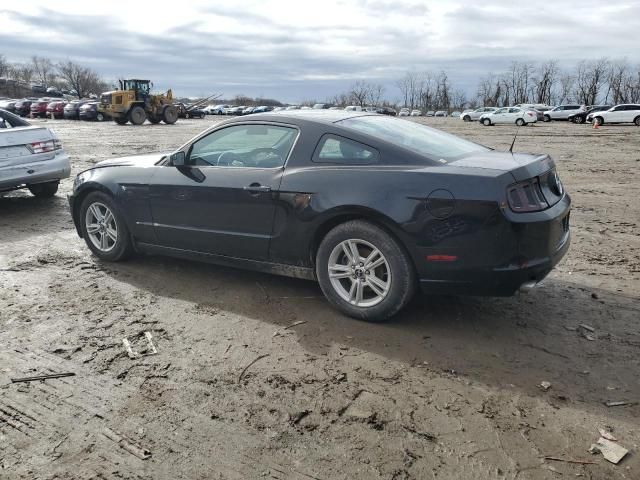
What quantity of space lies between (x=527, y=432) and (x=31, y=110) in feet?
181

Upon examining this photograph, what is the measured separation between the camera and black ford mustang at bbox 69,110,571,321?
3.51m

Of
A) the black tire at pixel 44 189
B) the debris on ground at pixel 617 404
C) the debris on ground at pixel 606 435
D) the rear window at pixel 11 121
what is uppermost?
the rear window at pixel 11 121

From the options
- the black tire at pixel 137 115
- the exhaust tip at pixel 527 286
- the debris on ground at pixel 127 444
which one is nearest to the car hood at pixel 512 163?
the exhaust tip at pixel 527 286

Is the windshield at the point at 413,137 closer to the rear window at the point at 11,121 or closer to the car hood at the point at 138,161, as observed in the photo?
the car hood at the point at 138,161

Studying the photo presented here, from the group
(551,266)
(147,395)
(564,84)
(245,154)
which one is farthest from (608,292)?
(564,84)

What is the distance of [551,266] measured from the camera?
12.1 ft

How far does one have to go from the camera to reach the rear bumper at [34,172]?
757 centimetres

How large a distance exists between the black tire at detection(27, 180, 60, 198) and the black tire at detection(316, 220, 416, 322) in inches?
259

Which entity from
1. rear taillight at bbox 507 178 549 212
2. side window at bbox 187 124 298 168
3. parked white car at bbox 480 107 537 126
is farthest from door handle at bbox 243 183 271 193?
parked white car at bbox 480 107 537 126

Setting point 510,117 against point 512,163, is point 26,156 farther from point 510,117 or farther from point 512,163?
point 510,117

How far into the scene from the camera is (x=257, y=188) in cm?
425

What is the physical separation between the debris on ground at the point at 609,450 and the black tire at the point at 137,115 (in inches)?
1398

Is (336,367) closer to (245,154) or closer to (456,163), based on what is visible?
(456,163)

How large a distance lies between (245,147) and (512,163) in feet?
7.04
